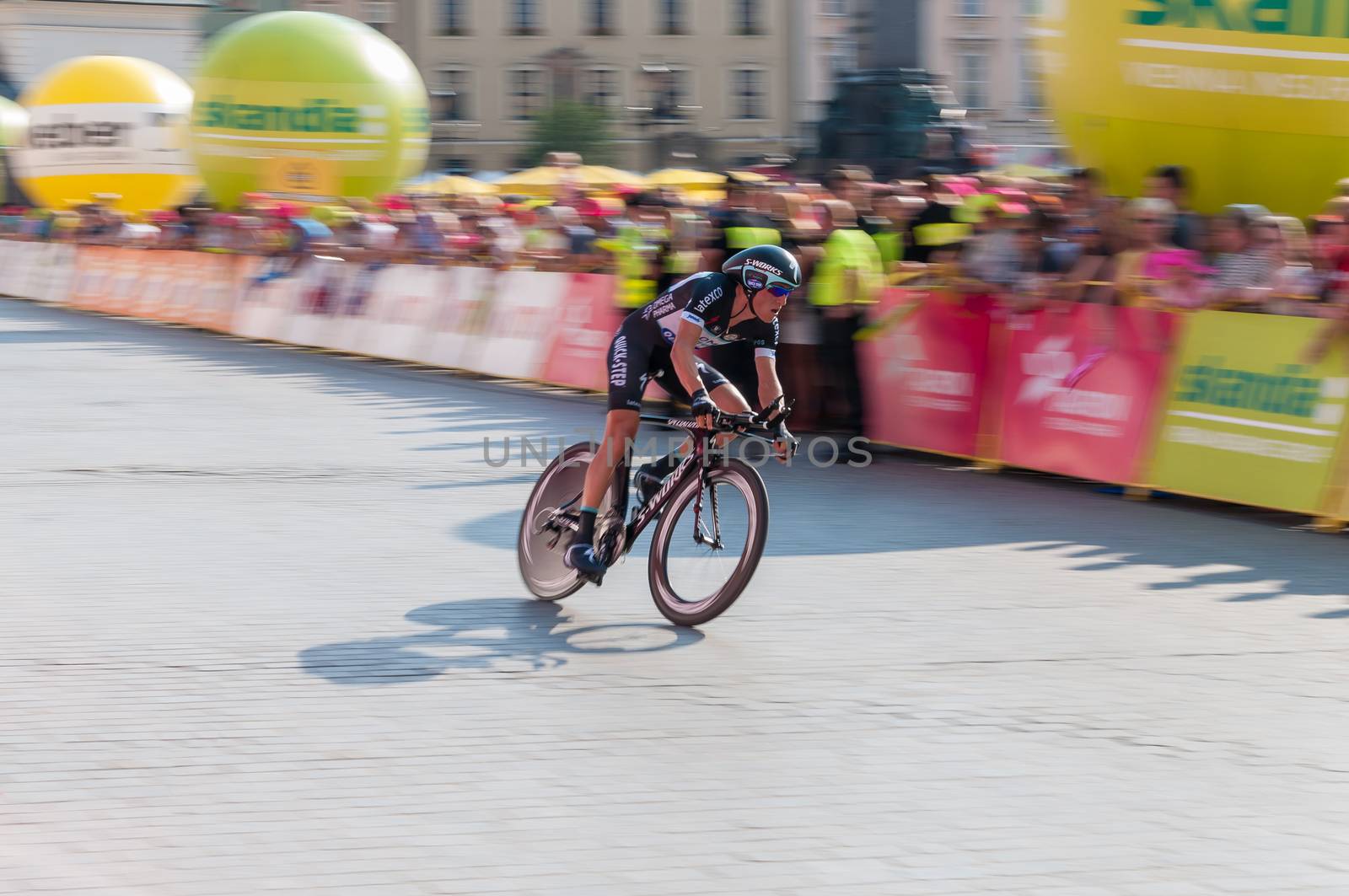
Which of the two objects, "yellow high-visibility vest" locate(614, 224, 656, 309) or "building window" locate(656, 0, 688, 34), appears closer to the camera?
"yellow high-visibility vest" locate(614, 224, 656, 309)

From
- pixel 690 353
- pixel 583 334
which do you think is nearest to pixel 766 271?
→ pixel 690 353

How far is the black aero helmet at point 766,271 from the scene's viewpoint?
7.02 m

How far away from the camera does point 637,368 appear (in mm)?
7484

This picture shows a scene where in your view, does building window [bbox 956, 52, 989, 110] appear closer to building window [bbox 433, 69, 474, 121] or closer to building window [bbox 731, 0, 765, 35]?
building window [bbox 731, 0, 765, 35]

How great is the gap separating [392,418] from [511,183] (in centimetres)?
2019

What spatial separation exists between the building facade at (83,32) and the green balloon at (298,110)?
46.8 metres

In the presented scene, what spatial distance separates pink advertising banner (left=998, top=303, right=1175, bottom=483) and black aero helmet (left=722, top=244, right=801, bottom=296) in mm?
4562

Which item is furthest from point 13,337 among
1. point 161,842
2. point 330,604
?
point 161,842

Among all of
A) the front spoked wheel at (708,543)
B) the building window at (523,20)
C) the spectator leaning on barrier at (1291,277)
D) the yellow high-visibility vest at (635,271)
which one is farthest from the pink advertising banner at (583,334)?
the building window at (523,20)

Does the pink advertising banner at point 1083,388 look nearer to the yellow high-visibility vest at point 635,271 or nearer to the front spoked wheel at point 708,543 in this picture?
the yellow high-visibility vest at point 635,271

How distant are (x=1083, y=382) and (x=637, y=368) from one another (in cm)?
472

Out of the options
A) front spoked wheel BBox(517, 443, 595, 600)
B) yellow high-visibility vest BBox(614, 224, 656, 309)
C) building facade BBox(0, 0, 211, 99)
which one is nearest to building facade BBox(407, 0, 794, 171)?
building facade BBox(0, 0, 211, 99)

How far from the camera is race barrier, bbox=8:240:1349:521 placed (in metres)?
10.1

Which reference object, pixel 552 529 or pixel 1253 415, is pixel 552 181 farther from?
pixel 552 529
